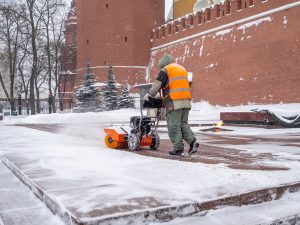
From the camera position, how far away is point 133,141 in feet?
19.8

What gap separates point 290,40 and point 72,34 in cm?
3353

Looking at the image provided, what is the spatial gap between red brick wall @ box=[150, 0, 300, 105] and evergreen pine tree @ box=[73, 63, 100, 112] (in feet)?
26.2

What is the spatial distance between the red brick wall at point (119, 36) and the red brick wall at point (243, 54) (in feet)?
15.2

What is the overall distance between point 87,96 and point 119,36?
642 cm

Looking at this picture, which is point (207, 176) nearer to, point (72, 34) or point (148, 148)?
point (148, 148)

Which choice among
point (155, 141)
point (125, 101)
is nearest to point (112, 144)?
point (155, 141)

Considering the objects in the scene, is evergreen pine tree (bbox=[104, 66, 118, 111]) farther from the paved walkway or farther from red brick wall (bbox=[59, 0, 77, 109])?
the paved walkway

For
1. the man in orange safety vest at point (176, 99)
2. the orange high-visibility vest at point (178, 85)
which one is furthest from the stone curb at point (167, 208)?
the orange high-visibility vest at point (178, 85)

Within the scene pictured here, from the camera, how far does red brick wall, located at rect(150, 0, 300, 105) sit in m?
21.7

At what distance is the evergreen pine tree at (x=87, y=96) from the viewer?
111 feet

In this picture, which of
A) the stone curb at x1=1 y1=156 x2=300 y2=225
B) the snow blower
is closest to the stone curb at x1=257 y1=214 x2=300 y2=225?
the stone curb at x1=1 y1=156 x2=300 y2=225

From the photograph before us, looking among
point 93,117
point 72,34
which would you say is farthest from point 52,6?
point 72,34

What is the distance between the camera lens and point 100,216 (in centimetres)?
233

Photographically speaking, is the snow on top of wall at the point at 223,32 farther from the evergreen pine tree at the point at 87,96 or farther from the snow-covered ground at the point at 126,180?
the snow-covered ground at the point at 126,180
